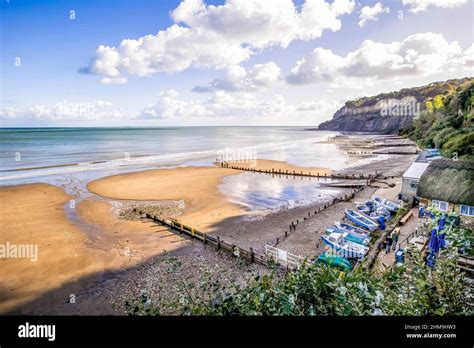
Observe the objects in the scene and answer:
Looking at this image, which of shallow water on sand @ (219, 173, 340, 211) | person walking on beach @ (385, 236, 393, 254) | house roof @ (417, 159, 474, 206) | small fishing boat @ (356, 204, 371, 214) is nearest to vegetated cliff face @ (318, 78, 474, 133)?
shallow water on sand @ (219, 173, 340, 211)

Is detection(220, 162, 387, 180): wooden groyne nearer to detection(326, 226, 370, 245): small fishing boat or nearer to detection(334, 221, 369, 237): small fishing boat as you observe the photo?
detection(334, 221, 369, 237): small fishing boat

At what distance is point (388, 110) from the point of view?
127 metres

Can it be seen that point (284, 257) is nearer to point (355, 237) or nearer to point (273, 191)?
point (355, 237)

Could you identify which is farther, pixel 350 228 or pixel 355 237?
pixel 350 228

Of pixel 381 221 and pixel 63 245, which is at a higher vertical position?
pixel 381 221

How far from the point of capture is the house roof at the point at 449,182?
12586 mm

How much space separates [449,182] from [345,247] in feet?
21.0

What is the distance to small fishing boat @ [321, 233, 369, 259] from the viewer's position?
504 inches

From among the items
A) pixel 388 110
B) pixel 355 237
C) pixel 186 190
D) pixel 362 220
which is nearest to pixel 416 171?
→ pixel 362 220

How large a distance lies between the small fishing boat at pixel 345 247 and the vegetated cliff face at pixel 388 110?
3255 inches

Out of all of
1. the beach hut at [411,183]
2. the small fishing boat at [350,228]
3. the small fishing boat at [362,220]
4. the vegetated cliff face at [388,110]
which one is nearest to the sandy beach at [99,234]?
the small fishing boat at [350,228]

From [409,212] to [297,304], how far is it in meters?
18.2

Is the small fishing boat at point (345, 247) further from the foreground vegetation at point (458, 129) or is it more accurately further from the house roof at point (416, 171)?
the foreground vegetation at point (458, 129)
